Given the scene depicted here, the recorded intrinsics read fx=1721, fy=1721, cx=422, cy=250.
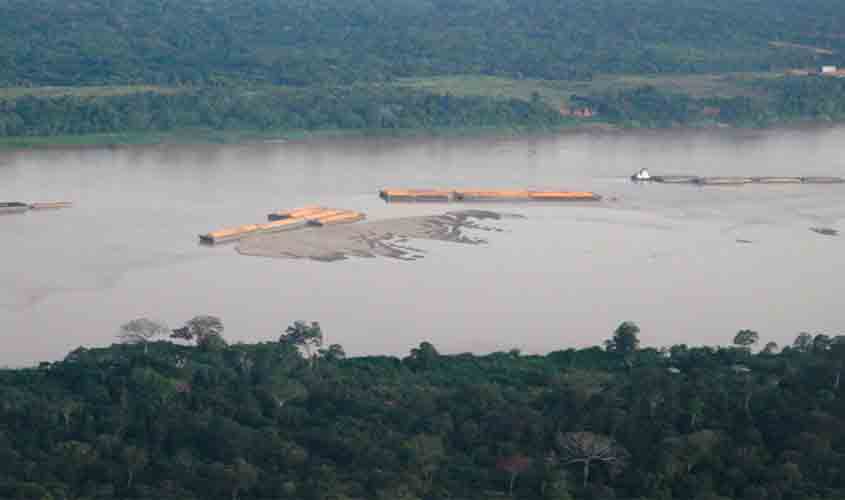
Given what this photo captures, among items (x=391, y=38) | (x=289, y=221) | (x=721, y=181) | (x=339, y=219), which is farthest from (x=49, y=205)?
(x=391, y=38)

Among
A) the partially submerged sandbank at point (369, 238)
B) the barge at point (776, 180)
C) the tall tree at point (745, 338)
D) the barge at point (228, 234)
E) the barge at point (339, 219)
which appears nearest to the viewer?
the tall tree at point (745, 338)

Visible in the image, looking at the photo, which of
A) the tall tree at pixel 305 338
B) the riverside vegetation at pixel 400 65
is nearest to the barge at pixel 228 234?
the tall tree at pixel 305 338

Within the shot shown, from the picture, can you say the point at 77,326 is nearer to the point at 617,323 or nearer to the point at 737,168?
the point at 617,323

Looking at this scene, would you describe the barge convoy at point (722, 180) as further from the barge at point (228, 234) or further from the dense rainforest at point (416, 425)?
the dense rainforest at point (416, 425)

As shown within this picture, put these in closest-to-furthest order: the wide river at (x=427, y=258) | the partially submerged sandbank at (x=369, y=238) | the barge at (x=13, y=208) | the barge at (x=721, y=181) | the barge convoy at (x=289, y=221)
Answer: the wide river at (x=427, y=258) < the partially submerged sandbank at (x=369, y=238) < the barge convoy at (x=289, y=221) < the barge at (x=13, y=208) < the barge at (x=721, y=181)

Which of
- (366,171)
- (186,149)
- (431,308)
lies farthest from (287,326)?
(186,149)

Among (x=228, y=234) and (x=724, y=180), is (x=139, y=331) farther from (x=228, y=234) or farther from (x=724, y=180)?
(x=724, y=180)
